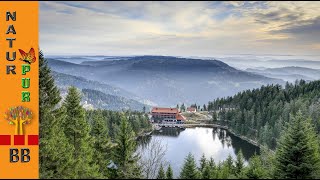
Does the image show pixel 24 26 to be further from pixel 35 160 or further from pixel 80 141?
pixel 80 141

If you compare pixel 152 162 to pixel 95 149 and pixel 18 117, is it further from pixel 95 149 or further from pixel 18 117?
pixel 18 117

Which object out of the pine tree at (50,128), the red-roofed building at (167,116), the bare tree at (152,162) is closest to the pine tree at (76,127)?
the pine tree at (50,128)

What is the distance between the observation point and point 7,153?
49.6ft

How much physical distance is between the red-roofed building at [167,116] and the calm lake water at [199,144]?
12.5 meters

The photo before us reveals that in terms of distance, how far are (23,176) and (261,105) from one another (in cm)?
10294

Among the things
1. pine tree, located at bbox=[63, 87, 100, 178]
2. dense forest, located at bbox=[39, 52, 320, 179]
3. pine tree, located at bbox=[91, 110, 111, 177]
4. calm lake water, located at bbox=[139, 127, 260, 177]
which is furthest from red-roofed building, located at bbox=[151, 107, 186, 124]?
pine tree, located at bbox=[63, 87, 100, 178]

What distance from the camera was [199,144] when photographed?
84125 mm

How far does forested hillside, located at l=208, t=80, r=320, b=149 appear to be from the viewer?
7406 cm

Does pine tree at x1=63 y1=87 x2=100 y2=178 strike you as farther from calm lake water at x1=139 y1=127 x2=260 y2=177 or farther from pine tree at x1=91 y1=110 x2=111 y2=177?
calm lake water at x1=139 y1=127 x2=260 y2=177

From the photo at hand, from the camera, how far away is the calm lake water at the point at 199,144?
69500mm

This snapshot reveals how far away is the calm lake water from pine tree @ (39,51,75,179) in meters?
35.1

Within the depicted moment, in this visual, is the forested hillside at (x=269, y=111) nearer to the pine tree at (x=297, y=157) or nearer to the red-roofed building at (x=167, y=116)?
the red-roofed building at (x=167, y=116)

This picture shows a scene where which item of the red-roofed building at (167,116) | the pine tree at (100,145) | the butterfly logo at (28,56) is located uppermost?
the butterfly logo at (28,56)

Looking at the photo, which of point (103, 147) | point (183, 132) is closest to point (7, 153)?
point (103, 147)
